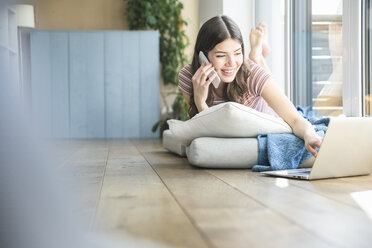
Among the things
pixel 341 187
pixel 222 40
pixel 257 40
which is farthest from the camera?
pixel 257 40

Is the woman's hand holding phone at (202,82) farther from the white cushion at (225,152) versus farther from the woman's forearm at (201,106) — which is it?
the white cushion at (225,152)

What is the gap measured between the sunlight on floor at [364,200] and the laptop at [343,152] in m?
0.24

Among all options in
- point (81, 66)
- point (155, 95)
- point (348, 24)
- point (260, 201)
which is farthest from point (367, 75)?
point (81, 66)

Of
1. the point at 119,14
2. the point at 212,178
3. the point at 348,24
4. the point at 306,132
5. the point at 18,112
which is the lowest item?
the point at 212,178

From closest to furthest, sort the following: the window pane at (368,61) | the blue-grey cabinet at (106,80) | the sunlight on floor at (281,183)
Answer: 1. the sunlight on floor at (281,183)
2. the window pane at (368,61)
3. the blue-grey cabinet at (106,80)

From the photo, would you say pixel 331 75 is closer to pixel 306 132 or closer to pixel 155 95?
pixel 306 132

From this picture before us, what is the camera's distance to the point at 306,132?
1906 millimetres

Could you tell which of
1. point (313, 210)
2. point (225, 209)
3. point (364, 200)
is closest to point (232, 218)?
point (225, 209)

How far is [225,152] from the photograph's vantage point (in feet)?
6.55

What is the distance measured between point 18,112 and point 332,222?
803mm

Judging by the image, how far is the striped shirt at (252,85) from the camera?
2.25 metres

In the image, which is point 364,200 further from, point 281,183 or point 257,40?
point 257,40

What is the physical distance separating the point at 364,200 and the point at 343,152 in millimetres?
448

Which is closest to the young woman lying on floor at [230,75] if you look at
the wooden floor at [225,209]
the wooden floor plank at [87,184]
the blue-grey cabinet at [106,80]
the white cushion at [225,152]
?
the white cushion at [225,152]
